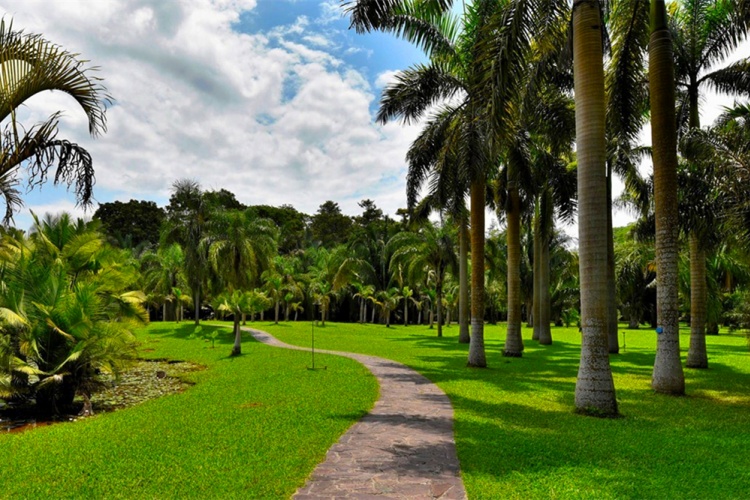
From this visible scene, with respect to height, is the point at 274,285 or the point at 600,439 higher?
the point at 274,285

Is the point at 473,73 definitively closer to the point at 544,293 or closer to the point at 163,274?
the point at 544,293

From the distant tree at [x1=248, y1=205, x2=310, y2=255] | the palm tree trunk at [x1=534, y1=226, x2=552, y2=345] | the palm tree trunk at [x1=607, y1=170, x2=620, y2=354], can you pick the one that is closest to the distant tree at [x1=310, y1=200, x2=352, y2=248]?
the distant tree at [x1=248, y1=205, x2=310, y2=255]

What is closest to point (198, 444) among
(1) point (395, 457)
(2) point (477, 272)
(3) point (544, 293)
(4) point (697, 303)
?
(1) point (395, 457)

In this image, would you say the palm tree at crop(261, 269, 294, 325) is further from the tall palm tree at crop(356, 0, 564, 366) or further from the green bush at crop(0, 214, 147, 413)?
the green bush at crop(0, 214, 147, 413)

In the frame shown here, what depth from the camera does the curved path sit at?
5.18 meters

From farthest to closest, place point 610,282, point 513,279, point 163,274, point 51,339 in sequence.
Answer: point 163,274
point 513,279
point 610,282
point 51,339

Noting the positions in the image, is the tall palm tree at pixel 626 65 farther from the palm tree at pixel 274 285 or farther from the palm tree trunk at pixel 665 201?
the palm tree at pixel 274 285

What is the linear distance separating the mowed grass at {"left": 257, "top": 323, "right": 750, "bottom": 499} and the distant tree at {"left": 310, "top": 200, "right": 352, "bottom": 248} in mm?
60176

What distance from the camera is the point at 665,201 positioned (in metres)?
11.1

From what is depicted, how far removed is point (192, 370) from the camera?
17.1 m

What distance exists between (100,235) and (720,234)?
19.6m

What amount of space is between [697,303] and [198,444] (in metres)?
15.1

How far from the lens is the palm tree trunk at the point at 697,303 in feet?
49.3

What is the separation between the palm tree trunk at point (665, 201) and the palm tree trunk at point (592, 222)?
289 centimetres
